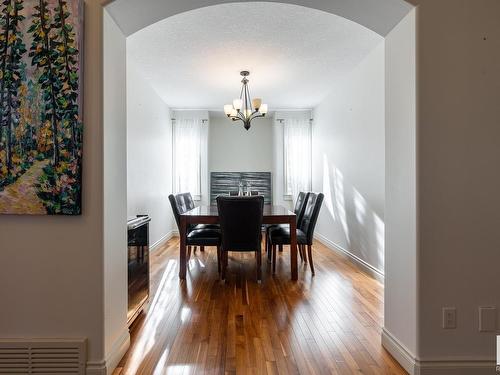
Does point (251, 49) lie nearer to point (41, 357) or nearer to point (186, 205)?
point (186, 205)

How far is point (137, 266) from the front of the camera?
7.38 feet

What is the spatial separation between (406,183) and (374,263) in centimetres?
194

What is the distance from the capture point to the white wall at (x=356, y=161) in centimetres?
320

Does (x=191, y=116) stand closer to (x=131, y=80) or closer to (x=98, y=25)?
(x=131, y=80)

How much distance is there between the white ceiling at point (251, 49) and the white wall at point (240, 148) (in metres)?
1.49

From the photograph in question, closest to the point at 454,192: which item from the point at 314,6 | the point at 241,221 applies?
the point at 314,6

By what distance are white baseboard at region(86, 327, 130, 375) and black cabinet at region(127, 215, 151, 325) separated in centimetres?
18

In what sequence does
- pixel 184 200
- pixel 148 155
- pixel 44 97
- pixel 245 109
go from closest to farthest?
pixel 44 97 → pixel 245 109 → pixel 184 200 → pixel 148 155

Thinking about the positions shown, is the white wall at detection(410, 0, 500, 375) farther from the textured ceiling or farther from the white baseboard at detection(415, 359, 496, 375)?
the textured ceiling

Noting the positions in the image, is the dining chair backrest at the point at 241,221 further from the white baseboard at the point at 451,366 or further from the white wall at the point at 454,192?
the white baseboard at the point at 451,366

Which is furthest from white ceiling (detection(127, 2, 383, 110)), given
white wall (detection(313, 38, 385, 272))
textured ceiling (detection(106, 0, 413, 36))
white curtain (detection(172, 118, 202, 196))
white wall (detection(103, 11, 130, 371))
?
white wall (detection(103, 11, 130, 371))

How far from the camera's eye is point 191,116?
5914 mm

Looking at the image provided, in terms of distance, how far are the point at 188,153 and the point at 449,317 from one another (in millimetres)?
5160

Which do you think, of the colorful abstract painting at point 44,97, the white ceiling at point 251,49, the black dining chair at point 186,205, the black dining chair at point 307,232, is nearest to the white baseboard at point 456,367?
the black dining chair at point 307,232
